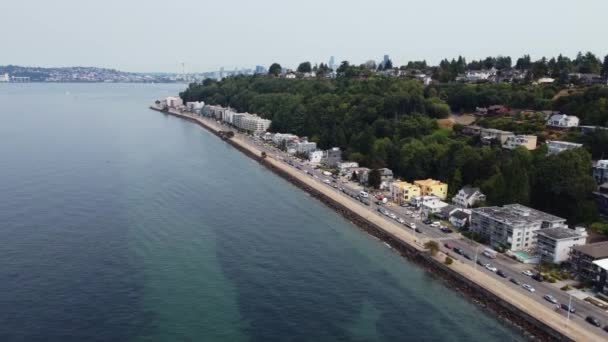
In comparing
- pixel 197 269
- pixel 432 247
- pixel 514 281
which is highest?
pixel 432 247

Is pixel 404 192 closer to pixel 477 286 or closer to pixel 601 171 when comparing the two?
pixel 601 171

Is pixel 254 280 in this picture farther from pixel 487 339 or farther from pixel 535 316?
pixel 535 316

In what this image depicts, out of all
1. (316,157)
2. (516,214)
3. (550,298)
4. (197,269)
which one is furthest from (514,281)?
(316,157)

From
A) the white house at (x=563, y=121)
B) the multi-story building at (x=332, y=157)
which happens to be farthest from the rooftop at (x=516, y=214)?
the multi-story building at (x=332, y=157)

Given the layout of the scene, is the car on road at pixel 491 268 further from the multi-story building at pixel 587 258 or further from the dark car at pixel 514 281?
the multi-story building at pixel 587 258

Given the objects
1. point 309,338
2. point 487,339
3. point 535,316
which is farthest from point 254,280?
point 535,316
